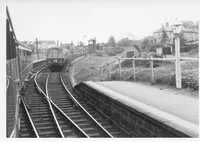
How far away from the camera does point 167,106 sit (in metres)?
4.45

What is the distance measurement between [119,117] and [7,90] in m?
2.33

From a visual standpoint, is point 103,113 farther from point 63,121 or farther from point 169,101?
point 169,101

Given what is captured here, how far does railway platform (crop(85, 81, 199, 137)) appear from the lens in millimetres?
3518

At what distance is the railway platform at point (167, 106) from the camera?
3518mm

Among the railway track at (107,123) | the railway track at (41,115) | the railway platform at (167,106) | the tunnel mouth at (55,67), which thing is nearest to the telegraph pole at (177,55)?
the railway platform at (167,106)

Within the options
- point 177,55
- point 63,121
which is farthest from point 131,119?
point 63,121

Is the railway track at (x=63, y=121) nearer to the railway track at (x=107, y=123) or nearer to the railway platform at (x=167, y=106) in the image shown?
the railway track at (x=107, y=123)

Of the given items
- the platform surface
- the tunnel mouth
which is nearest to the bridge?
the platform surface

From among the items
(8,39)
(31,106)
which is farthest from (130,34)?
(8,39)

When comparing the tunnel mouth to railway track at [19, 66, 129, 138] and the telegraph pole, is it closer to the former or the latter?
railway track at [19, 66, 129, 138]

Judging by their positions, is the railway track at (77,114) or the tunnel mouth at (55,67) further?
the tunnel mouth at (55,67)

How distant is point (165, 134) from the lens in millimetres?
3562

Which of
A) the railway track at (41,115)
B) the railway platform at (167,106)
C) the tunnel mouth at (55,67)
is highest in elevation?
the tunnel mouth at (55,67)

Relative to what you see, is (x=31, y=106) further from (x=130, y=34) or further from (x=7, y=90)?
(x=130, y=34)
